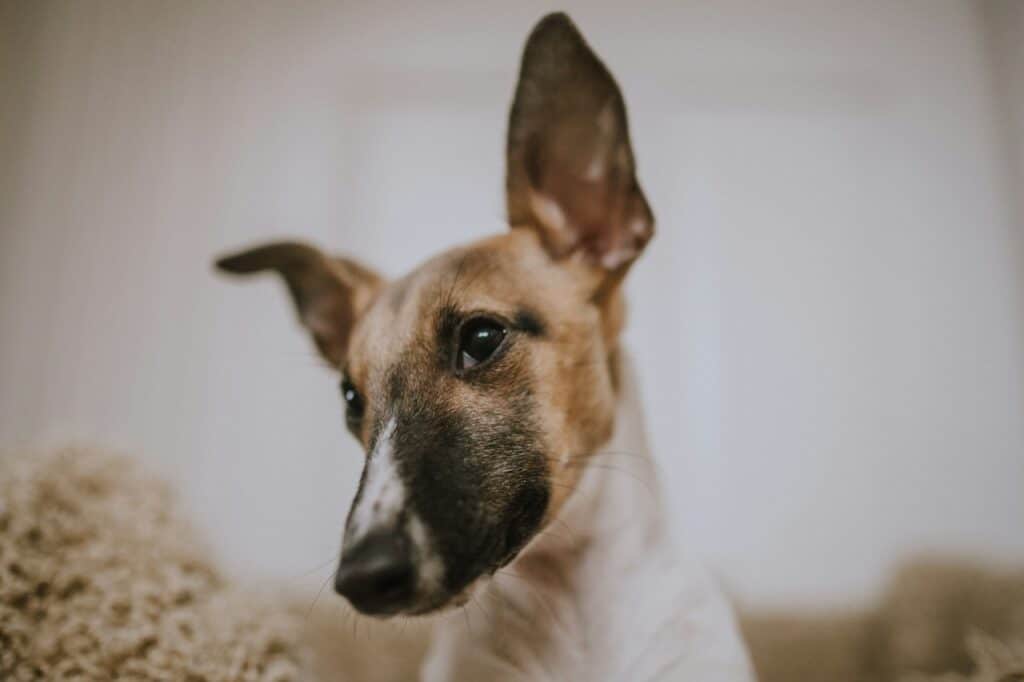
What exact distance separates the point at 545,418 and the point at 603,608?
387 mm

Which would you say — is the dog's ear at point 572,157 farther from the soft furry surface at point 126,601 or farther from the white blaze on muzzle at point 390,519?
the soft furry surface at point 126,601

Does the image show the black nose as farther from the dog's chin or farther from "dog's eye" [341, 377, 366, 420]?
"dog's eye" [341, 377, 366, 420]

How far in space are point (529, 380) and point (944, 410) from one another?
4.41 feet

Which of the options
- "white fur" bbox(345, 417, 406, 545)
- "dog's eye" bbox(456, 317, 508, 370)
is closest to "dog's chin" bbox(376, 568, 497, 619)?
"white fur" bbox(345, 417, 406, 545)

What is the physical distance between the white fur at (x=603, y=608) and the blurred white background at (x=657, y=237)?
74 cm

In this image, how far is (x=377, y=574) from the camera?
79 cm

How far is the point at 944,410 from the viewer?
180cm

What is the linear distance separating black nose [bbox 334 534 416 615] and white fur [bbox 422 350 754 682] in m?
0.39

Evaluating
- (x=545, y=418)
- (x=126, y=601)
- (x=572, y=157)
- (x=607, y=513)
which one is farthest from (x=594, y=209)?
(x=126, y=601)

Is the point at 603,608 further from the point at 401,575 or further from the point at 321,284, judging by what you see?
the point at 321,284

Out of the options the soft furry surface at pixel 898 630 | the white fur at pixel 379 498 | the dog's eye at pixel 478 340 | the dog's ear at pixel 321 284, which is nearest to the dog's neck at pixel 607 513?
the dog's eye at pixel 478 340

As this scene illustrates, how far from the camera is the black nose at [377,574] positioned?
0.79 meters

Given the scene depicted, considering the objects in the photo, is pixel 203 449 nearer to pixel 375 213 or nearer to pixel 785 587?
pixel 375 213

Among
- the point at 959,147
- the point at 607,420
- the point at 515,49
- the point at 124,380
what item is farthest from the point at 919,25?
the point at 124,380
